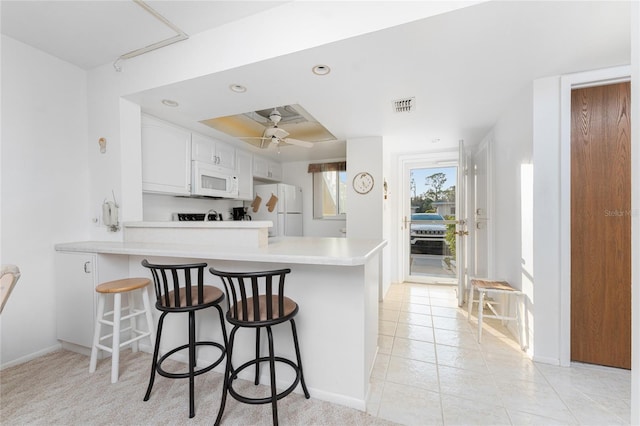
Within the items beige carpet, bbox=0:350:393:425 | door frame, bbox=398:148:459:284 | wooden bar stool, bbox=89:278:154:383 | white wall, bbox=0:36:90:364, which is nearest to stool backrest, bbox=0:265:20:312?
wooden bar stool, bbox=89:278:154:383

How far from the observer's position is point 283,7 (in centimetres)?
170

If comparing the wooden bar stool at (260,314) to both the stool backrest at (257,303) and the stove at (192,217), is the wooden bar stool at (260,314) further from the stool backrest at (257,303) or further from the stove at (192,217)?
the stove at (192,217)

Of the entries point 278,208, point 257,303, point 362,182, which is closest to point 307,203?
point 278,208

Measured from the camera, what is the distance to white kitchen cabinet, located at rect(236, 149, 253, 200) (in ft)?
13.5

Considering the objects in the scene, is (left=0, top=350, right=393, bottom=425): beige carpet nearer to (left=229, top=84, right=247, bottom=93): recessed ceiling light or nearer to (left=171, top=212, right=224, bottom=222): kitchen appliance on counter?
(left=171, top=212, right=224, bottom=222): kitchen appliance on counter

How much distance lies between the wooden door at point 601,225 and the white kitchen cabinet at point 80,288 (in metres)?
3.66

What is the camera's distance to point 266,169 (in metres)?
4.79

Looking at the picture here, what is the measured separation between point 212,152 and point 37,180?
69.1 inches

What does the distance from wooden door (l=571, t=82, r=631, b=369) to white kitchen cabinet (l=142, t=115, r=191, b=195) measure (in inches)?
148

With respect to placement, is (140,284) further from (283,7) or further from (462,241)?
(462,241)

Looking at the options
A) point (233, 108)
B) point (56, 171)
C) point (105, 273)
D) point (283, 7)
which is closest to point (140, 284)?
point (105, 273)

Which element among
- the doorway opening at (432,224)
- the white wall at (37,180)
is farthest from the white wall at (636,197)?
the doorway opening at (432,224)

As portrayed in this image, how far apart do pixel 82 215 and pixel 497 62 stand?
3677mm

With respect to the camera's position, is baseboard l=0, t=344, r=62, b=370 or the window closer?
baseboard l=0, t=344, r=62, b=370
